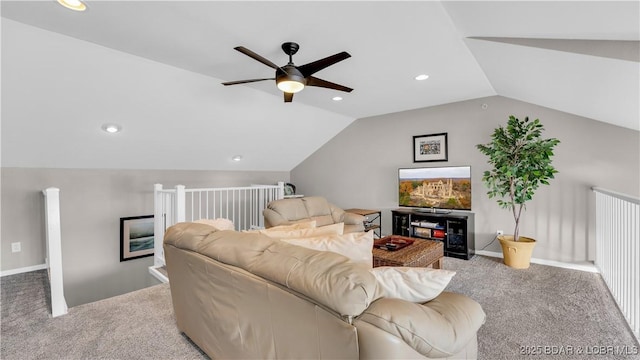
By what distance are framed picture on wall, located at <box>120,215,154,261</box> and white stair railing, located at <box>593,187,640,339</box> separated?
5698 mm

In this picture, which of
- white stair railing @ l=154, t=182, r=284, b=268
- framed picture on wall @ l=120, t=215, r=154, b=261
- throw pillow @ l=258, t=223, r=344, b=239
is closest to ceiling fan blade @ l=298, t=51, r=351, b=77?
throw pillow @ l=258, t=223, r=344, b=239

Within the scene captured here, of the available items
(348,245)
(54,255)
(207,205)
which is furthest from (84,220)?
(348,245)

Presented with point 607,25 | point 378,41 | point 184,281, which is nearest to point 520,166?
point 607,25

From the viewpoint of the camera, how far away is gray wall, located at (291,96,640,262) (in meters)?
3.55

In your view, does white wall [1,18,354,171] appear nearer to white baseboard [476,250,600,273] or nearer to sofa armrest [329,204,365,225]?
sofa armrest [329,204,365,225]

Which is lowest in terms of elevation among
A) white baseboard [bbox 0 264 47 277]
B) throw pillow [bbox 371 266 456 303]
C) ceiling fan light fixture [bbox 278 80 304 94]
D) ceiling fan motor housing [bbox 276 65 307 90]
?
white baseboard [bbox 0 264 47 277]

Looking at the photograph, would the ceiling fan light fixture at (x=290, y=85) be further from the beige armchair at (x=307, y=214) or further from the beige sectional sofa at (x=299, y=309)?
the beige armchair at (x=307, y=214)

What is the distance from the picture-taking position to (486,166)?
4332 millimetres

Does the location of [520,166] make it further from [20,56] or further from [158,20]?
[20,56]

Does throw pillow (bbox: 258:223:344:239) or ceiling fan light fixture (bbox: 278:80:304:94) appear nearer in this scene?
throw pillow (bbox: 258:223:344:239)

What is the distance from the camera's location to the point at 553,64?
2529 mm

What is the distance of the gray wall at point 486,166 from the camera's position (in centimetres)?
355

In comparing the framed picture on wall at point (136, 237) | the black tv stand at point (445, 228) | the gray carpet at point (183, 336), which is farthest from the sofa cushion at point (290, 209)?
the framed picture on wall at point (136, 237)

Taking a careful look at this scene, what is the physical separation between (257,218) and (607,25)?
5.35 metres
